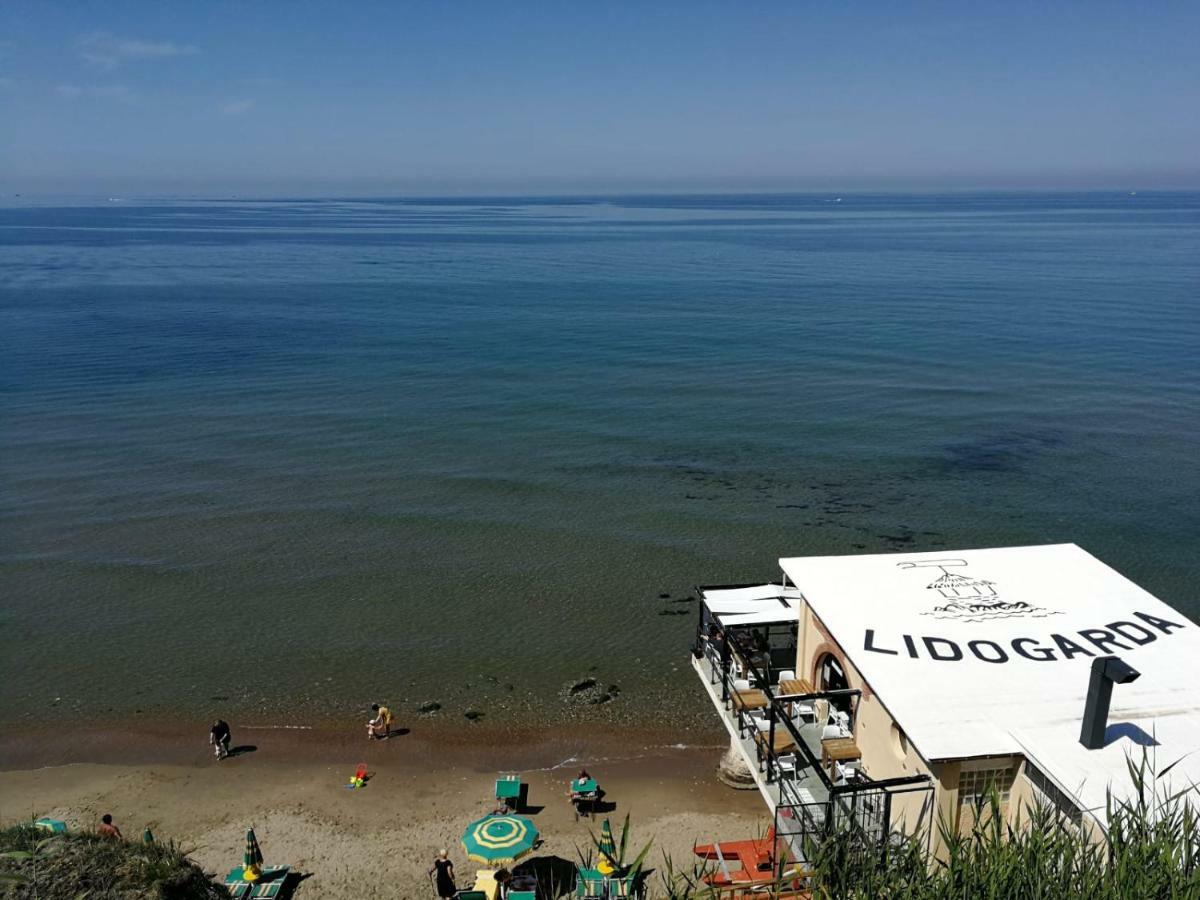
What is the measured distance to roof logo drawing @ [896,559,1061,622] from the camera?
14.8 metres

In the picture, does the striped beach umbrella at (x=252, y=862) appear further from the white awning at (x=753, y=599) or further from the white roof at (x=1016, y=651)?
the white roof at (x=1016, y=651)

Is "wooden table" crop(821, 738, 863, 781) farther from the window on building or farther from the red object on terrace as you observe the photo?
the window on building

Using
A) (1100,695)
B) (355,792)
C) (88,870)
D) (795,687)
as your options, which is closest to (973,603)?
(795,687)

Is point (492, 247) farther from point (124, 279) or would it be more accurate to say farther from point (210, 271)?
point (124, 279)

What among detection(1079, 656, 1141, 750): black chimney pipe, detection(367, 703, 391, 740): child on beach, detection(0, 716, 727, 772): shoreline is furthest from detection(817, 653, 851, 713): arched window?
detection(367, 703, 391, 740): child on beach

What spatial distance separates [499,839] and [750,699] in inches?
210

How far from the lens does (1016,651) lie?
13.7 m

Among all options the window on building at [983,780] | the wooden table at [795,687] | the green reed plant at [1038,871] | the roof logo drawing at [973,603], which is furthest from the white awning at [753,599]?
the green reed plant at [1038,871]

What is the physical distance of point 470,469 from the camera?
39594 mm

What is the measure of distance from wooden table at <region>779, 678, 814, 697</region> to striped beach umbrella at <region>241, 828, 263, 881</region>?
10054 mm

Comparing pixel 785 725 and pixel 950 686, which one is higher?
pixel 950 686

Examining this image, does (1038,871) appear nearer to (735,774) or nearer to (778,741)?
(778,741)

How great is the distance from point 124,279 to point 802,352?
73.9 meters

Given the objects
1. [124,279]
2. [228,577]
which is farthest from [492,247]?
[228,577]
